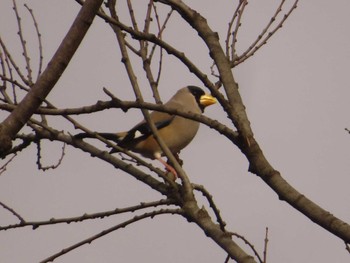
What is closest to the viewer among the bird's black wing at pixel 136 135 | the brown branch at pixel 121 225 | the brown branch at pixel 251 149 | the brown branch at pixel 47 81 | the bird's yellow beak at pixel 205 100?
the brown branch at pixel 47 81

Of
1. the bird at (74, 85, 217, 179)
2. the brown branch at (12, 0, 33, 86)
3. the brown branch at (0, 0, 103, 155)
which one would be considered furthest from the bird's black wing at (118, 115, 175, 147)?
the brown branch at (0, 0, 103, 155)

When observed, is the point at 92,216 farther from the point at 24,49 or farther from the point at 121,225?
the point at 24,49

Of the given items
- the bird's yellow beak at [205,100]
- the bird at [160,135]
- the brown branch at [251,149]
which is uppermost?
the bird's yellow beak at [205,100]

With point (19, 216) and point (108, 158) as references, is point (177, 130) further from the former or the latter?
point (19, 216)

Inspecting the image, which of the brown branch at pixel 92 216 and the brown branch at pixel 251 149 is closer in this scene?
the brown branch at pixel 251 149

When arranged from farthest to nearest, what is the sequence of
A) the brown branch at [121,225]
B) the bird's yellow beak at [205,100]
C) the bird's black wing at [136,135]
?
the bird's yellow beak at [205,100] < the bird's black wing at [136,135] < the brown branch at [121,225]

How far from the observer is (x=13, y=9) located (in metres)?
4.81

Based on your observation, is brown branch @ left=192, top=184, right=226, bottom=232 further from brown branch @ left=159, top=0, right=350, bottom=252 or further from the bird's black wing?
the bird's black wing

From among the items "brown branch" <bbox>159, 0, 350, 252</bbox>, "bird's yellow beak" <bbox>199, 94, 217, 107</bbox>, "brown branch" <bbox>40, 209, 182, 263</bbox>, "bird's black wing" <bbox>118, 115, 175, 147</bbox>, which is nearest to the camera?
"brown branch" <bbox>159, 0, 350, 252</bbox>

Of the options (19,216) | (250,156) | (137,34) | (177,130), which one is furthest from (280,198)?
(177,130)

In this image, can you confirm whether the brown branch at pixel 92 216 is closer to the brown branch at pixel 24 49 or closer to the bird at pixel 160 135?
the brown branch at pixel 24 49

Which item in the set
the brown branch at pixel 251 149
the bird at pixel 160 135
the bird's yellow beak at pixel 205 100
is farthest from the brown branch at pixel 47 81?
the bird's yellow beak at pixel 205 100

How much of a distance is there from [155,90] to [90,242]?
0.95 m

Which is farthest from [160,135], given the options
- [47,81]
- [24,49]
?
[47,81]
